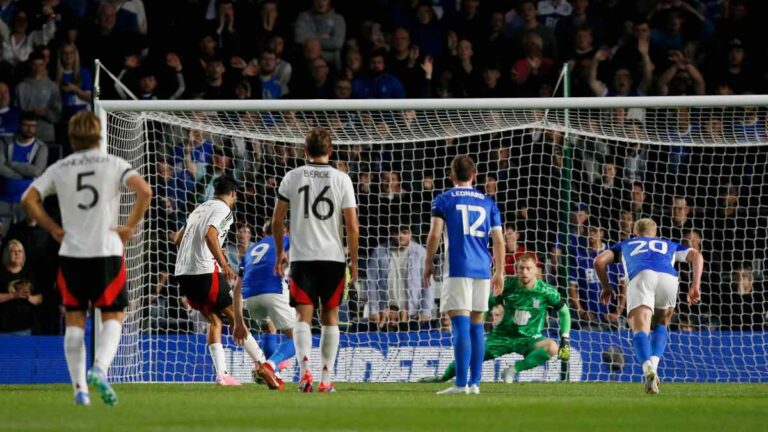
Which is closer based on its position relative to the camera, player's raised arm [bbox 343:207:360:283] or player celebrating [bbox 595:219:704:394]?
player's raised arm [bbox 343:207:360:283]

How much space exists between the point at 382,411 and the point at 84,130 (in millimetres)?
2641

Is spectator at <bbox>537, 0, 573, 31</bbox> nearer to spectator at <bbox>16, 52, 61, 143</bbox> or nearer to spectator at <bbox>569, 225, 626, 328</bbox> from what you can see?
spectator at <bbox>569, 225, 626, 328</bbox>

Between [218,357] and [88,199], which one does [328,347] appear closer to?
[218,357]

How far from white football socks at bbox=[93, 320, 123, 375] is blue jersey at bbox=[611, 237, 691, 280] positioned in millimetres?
5355

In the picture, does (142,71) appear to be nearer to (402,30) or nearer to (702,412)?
(402,30)

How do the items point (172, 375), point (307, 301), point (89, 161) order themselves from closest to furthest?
point (89, 161) → point (307, 301) → point (172, 375)

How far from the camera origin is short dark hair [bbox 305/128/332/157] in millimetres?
10836

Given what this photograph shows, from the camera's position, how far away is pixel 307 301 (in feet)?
35.4

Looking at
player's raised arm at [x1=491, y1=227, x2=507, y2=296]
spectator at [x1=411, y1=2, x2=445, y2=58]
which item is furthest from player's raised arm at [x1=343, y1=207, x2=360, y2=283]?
→ spectator at [x1=411, y1=2, x2=445, y2=58]

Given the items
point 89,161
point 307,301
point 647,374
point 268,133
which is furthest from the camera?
point 268,133

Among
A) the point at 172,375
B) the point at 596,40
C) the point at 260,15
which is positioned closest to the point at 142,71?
the point at 260,15

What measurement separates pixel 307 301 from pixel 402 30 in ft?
28.8

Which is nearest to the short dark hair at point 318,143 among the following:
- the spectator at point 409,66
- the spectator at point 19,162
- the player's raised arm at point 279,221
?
the player's raised arm at point 279,221

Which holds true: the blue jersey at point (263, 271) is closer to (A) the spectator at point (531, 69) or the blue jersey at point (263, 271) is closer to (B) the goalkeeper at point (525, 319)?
(B) the goalkeeper at point (525, 319)
